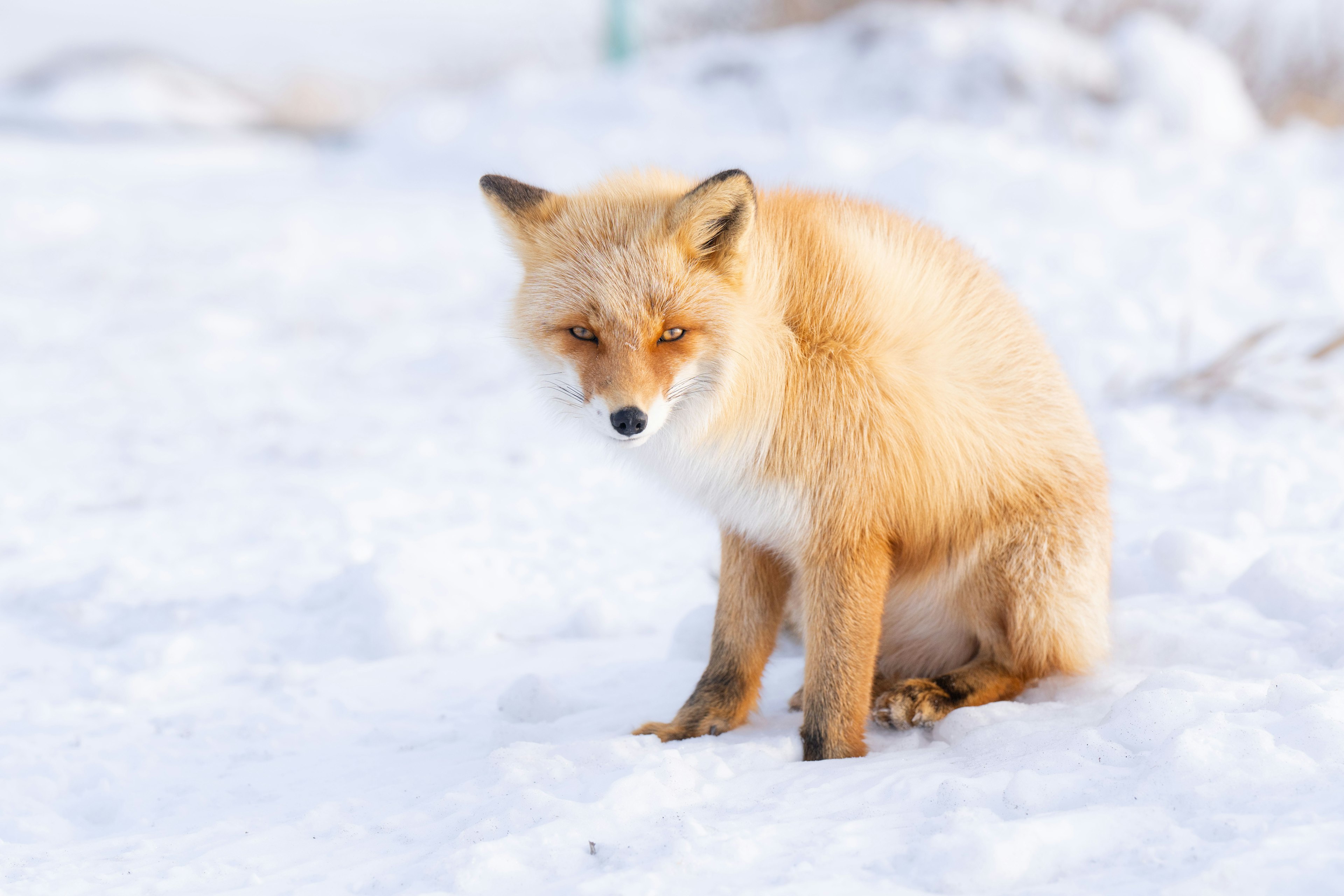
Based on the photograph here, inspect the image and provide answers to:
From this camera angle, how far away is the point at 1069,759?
2.02 m

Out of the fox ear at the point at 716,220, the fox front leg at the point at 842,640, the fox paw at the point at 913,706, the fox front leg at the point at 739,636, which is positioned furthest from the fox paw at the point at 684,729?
the fox ear at the point at 716,220

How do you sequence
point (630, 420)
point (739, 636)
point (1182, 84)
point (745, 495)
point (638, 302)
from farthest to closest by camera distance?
point (1182, 84)
point (739, 636)
point (745, 495)
point (638, 302)
point (630, 420)

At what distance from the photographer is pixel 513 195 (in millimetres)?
2613

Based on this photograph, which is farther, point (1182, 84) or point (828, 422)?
point (1182, 84)

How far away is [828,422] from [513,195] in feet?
3.40

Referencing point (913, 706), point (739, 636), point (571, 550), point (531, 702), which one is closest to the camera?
point (913, 706)

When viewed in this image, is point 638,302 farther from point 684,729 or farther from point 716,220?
point 684,729

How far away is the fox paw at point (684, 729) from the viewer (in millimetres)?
2633

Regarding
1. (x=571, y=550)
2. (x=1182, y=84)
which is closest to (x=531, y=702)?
(x=571, y=550)

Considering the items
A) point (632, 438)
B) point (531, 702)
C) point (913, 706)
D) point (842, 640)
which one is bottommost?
point (531, 702)

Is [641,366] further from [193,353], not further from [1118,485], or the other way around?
[193,353]

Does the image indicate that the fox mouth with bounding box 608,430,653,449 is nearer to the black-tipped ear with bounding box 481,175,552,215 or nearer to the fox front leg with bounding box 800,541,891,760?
the fox front leg with bounding box 800,541,891,760

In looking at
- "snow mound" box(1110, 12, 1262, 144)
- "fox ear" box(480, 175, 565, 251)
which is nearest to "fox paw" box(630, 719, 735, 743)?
"fox ear" box(480, 175, 565, 251)

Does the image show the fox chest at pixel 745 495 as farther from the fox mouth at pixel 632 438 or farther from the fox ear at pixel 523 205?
the fox ear at pixel 523 205
